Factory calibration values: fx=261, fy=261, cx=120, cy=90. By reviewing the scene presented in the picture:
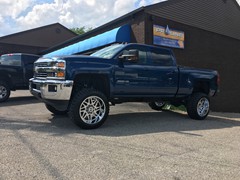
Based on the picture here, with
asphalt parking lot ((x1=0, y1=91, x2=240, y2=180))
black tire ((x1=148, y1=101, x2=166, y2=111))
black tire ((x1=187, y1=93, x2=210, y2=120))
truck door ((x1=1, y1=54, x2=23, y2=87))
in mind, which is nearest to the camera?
asphalt parking lot ((x1=0, y1=91, x2=240, y2=180))

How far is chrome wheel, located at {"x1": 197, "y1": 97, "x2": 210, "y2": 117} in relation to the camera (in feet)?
26.0

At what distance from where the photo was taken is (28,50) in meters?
32.7

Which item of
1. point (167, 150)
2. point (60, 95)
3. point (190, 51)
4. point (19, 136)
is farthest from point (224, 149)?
point (190, 51)

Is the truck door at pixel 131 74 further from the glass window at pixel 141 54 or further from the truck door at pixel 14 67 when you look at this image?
the truck door at pixel 14 67

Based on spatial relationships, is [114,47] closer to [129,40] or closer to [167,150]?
[167,150]

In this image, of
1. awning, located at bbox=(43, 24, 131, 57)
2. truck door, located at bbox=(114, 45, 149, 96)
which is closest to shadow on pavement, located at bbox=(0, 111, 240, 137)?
truck door, located at bbox=(114, 45, 149, 96)

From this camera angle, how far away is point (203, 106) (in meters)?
8.05

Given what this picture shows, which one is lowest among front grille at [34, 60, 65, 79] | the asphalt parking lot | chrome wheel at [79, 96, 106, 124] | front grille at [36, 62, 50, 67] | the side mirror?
the asphalt parking lot

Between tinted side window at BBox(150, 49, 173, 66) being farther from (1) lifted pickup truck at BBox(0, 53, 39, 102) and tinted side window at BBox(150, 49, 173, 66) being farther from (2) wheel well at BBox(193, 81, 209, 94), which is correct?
(1) lifted pickup truck at BBox(0, 53, 39, 102)

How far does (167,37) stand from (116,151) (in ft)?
34.0

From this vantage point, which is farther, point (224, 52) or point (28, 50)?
point (28, 50)

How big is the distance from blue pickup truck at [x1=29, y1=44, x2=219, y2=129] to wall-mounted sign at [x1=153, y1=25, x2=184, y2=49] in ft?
17.4

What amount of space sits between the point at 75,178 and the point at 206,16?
16.0m

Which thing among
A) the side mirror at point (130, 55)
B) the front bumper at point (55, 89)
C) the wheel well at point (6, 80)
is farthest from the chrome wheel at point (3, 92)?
the side mirror at point (130, 55)
